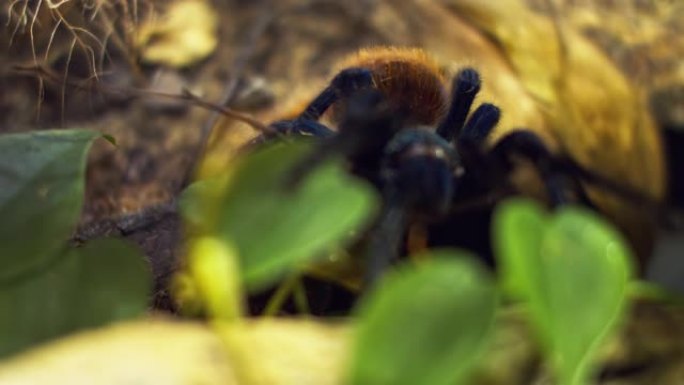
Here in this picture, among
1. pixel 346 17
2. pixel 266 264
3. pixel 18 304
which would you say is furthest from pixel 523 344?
pixel 346 17

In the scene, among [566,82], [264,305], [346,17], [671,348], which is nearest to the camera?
[671,348]

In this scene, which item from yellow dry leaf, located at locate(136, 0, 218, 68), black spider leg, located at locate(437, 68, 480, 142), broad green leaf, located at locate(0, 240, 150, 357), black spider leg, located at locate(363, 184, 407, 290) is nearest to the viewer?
broad green leaf, located at locate(0, 240, 150, 357)

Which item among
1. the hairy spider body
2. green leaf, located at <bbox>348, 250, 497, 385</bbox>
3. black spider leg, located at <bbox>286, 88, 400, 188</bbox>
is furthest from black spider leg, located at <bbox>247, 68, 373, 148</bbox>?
green leaf, located at <bbox>348, 250, 497, 385</bbox>

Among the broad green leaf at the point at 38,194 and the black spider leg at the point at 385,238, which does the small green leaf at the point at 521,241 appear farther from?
the broad green leaf at the point at 38,194

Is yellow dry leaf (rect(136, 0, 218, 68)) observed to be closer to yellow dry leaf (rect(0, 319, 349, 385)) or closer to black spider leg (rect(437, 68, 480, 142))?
black spider leg (rect(437, 68, 480, 142))

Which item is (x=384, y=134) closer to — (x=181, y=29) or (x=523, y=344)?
(x=523, y=344)

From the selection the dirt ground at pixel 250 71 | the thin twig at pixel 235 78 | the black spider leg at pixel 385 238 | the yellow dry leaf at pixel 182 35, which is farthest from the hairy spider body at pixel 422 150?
the yellow dry leaf at pixel 182 35
